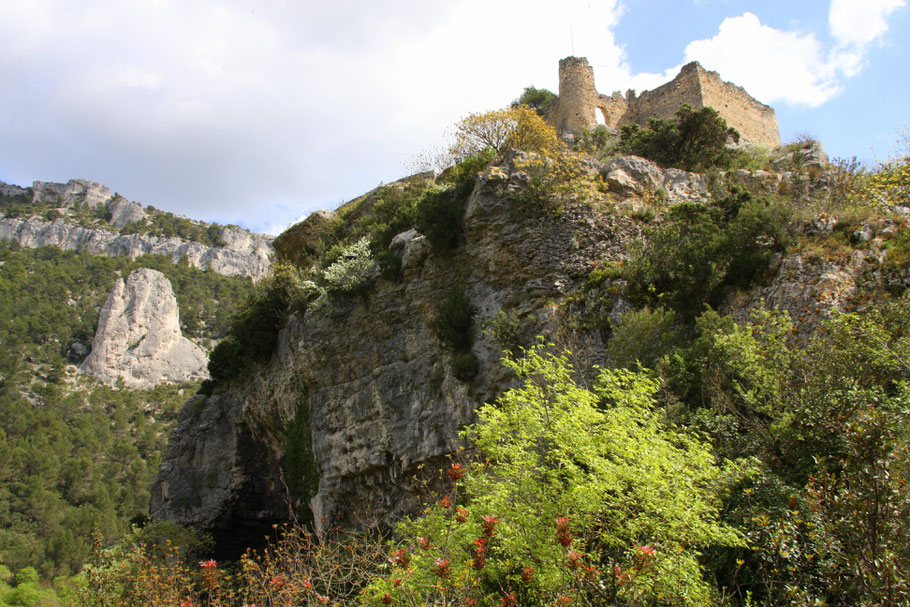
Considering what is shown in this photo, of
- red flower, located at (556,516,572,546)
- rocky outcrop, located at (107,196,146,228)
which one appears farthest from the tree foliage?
rocky outcrop, located at (107,196,146,228)

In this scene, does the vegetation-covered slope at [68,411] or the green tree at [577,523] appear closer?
the green tree at [577,523]

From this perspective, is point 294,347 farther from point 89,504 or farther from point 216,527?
point 89,504

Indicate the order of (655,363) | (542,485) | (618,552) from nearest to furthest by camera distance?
(618,552), (542,485), (655,363)

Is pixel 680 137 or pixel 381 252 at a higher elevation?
pixel 680 137

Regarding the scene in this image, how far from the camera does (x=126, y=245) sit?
277 ft

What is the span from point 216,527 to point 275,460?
12.6ft

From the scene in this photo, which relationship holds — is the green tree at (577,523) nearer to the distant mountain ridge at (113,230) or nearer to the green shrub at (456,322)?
the green shrub at (456,322)

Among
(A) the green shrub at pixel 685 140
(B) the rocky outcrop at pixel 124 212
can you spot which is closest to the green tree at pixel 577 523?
(A) the green shrub at pixel 685 140

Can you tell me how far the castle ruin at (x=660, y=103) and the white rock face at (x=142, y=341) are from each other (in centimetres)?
6146

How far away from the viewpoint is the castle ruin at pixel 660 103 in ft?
83.3

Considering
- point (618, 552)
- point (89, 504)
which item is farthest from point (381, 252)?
point (89, 504)

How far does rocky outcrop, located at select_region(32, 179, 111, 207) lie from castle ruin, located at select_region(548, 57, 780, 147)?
3793 inches

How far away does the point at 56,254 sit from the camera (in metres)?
77.9

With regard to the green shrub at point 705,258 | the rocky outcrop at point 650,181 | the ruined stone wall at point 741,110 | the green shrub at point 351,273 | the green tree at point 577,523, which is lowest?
the green tree at point 577,523
